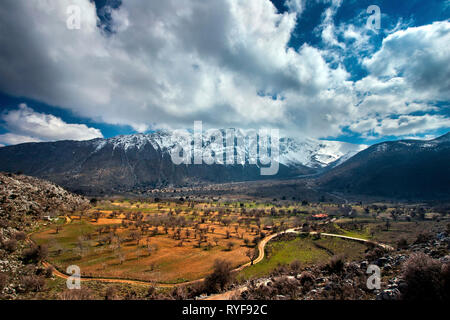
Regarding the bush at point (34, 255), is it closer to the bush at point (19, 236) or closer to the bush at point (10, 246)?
the bush at point (10, 246)

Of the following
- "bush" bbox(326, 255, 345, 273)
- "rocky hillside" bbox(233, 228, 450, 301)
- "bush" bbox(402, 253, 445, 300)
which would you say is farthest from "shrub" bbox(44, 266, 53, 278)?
"bush" bbox(402, 253, 445, 300)

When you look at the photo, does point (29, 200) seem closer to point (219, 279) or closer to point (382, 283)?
point (219, 279)

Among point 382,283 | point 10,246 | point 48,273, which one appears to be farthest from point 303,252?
point 10,246

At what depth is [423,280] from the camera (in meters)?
12.8

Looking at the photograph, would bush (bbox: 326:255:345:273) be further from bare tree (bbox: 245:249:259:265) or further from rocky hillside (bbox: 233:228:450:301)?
bare tree (bbox: 245:249:259:265)

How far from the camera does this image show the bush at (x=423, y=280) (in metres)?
12.1

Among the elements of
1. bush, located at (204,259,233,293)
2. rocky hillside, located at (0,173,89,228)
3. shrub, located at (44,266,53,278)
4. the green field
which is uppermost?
rocky hillside, located at (0,173,89,228)

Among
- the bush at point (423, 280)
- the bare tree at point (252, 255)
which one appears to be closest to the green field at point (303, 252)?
the bare tree at point (252, 255)

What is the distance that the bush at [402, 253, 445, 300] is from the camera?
12.1m

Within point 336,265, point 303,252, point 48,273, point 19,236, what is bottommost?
point 303,252

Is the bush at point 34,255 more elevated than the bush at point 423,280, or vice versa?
the bush at point 423,280
